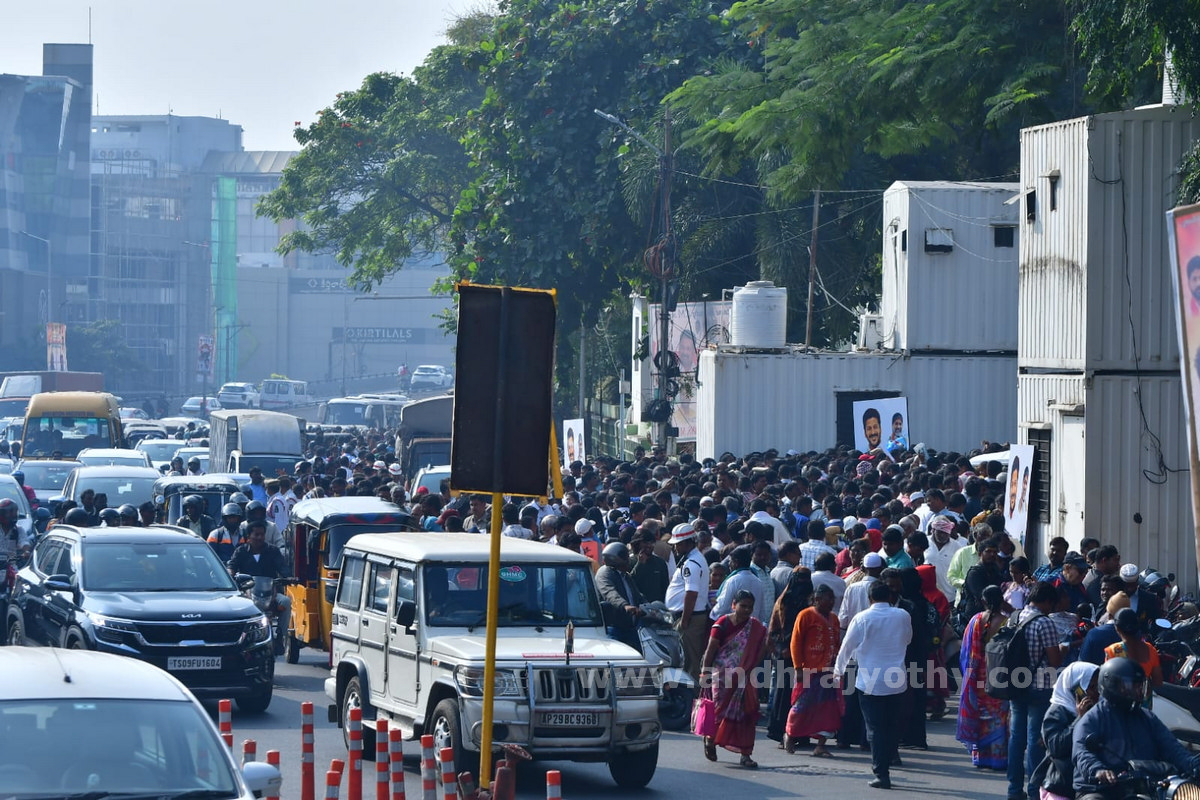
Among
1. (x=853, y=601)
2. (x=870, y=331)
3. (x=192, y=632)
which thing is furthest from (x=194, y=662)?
(x=870, y=331)

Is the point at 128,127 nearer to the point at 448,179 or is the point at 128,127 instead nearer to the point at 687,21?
the point at 448,179

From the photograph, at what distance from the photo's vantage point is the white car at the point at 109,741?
699cm

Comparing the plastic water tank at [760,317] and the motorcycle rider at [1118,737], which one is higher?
the plastic water tank at [760,317]

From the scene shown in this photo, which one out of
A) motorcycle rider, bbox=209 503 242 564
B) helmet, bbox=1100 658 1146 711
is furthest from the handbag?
motorcycle rider, bbox=209 503 242 564

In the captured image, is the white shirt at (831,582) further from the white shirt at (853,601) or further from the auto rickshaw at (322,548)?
the auto rickshaw at (322,548)

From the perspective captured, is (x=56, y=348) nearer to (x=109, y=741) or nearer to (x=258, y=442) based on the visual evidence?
(x=258, y=442)

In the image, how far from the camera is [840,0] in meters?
25.8

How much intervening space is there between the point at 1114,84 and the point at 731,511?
610 cm

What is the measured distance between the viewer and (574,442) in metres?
29.1

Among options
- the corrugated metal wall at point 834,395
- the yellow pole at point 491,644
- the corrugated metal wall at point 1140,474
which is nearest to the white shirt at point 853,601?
the yellow pole at point 491,644

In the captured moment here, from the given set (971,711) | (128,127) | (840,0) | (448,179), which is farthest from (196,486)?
(128,127)

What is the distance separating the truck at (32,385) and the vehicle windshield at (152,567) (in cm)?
4523

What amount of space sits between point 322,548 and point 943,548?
251 inches

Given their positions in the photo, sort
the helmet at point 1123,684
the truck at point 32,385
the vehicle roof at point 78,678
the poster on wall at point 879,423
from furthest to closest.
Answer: the truck at point 32,385 → the poster on wall at point 879,423 → the helmet at point 1123,684 → the vehicle roof at point 78,678
